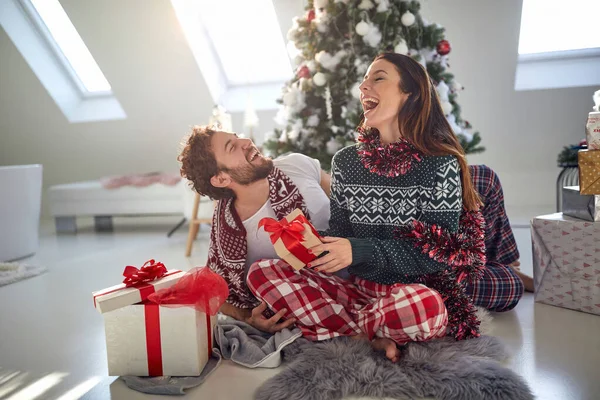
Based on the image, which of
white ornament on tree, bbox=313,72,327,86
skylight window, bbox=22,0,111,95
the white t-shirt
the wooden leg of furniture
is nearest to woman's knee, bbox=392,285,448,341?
the white t-shirt

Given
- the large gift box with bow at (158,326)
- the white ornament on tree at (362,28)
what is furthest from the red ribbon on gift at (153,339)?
the white ornament on tree at (362,28)

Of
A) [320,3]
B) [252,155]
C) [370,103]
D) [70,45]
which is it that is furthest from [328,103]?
[70,45]

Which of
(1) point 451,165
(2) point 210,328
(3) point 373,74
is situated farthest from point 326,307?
(3) point 373,74

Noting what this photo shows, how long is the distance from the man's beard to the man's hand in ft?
1.49

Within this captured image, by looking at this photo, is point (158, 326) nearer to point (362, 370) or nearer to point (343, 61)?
point (362, 370)

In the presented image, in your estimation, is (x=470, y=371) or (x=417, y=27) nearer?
(x=470, y=371)

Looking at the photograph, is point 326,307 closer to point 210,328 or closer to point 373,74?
point 210,328

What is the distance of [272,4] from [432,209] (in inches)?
131

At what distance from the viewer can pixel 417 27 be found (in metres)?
3.21

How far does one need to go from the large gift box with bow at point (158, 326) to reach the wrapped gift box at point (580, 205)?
4.88ft

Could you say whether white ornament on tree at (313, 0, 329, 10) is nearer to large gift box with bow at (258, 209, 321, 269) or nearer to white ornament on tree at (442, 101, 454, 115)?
white ornament on tree at (442, 101, 454, 115)

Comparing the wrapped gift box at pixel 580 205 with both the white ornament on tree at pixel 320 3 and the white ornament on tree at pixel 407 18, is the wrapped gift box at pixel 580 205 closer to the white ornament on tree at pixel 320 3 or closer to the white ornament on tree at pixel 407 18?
the white ornament on tree at pixel 407 18

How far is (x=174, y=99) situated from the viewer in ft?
17.7

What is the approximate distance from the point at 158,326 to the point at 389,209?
2.71ft
